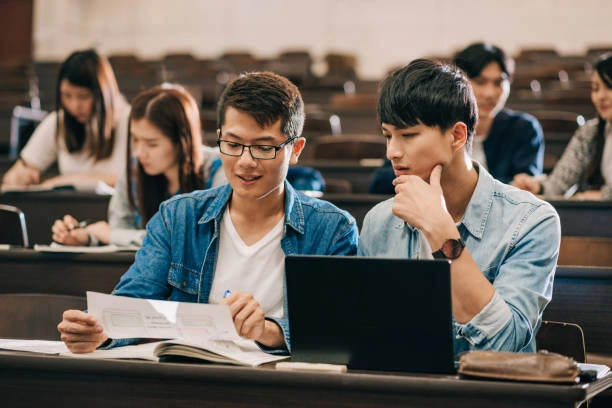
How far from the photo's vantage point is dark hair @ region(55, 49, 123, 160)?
351 cm

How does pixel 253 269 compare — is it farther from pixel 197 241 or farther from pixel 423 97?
pixel 423 97

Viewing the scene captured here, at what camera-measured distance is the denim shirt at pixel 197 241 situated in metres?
1.78

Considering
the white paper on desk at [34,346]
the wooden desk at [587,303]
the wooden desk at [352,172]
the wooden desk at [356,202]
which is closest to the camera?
the white paper on desk at [34,346]

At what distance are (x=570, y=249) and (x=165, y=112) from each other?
45.2 inches

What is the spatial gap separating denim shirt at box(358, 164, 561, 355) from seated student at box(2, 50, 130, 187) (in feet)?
6.31

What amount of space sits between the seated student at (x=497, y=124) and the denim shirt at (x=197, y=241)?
160 centimetres

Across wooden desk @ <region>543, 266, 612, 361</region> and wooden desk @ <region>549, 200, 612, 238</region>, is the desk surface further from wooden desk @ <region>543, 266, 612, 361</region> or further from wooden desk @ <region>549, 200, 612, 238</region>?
wooden desk @ <region>543, 266, 612, 361</region>

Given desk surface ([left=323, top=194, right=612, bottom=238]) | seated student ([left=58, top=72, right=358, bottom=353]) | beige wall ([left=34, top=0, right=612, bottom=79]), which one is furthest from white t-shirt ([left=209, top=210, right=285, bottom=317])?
beige wall ([left=34, top=0, right=612, bottom=79])

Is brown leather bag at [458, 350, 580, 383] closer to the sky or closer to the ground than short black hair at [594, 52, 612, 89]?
closer to the ground

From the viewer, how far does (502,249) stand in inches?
64.2

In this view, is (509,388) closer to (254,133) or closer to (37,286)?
(254,133)

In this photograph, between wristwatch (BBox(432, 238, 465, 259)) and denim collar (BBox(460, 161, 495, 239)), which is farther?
denim collar (BBox(460, 161, 495, 239))

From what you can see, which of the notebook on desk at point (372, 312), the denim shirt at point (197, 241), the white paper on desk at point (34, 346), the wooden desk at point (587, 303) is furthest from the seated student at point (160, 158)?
the notebook on desk at point (372, 312)

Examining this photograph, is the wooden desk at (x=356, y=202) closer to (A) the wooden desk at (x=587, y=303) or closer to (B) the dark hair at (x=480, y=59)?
(B) the dark hair at (x=480, y=59)
